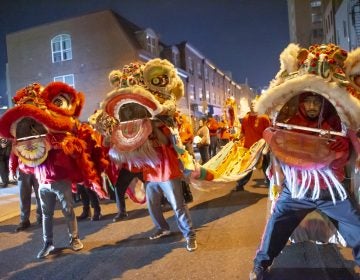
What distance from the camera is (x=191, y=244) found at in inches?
200

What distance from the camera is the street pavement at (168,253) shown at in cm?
429

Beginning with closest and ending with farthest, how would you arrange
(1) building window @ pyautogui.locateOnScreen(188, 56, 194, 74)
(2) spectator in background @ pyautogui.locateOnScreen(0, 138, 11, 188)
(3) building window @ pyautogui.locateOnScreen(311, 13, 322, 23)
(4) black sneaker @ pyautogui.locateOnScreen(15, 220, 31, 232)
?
(4) black sneaker @ pyautogui.locateOnScreen(15, 220, 31, 232)
(2) spectator in background @ pyautogui.locateOnScreen(0, 138, 11, 188)
(1) building window @ pyautogui.locateOnScreen(188, 56, 194, 74)
(3) building window @ pyautogui.locateOnScreen(311, 13, 322, 23)

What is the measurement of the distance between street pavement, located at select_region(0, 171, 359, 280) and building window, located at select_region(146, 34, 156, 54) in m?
21.7

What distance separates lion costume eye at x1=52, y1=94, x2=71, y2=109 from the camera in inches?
214

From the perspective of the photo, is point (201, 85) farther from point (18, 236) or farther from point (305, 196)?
→ point (305, 196)

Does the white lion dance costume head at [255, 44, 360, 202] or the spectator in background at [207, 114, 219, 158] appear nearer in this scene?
the white lion dance costume head at [255, 44, 360, 202]

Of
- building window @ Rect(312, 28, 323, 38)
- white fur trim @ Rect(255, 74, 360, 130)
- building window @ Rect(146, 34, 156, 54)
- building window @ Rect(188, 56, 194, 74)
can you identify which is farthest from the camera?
building window @ Rect(312, 28, 323, 38)

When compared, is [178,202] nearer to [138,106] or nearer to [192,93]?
[138,106]

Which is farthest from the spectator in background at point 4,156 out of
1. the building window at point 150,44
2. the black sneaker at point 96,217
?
the building window at point 150,44

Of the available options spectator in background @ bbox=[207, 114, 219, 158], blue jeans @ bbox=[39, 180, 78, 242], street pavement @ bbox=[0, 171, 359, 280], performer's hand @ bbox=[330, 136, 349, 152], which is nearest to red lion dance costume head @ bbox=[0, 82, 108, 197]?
blue jeans @ bbox=[39, 180, 78, 242]

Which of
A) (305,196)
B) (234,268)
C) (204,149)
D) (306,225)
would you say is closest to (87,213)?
(234,268)

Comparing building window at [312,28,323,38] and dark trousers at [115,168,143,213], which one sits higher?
building window at [312,28,323,38]

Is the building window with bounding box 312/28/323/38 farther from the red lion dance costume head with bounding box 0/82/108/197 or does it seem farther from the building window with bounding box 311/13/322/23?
the red lion dance costume head with bounding box 0/82/108/197

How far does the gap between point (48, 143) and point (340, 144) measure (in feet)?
11.1
